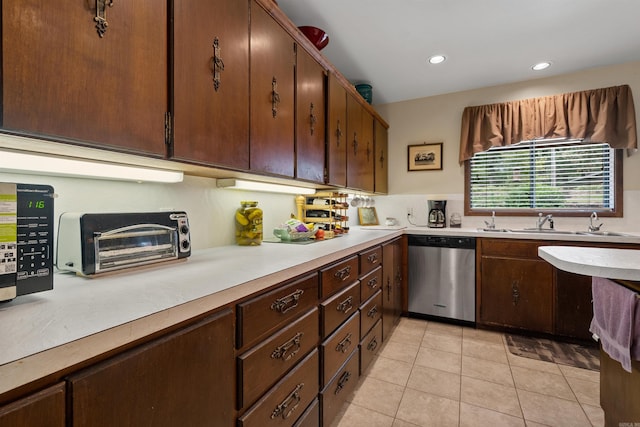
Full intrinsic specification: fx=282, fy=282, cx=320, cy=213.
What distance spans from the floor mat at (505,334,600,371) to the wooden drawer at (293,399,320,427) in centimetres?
182

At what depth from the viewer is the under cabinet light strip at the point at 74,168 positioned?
820 mm

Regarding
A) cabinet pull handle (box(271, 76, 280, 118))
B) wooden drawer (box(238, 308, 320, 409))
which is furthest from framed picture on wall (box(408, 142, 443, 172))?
wooden drawer (box(238, 308, 320, 409))

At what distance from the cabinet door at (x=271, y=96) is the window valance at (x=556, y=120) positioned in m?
2.34

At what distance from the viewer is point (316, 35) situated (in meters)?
1.93

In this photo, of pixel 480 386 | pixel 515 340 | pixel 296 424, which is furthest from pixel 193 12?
pixel 515 340

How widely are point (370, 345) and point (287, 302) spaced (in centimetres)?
119

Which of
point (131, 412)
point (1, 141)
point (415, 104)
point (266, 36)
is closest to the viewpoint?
point (131, 412)

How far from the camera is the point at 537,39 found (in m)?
2.21

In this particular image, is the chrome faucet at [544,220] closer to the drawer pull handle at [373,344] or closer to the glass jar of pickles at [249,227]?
the drawer pull handle at [373,344]

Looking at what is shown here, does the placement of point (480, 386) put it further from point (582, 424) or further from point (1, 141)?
point (1, 141)

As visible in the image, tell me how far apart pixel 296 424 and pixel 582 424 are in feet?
5.04

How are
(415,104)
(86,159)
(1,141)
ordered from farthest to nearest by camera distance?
1. (415,104)
2. (86,159)
3. (1,141)

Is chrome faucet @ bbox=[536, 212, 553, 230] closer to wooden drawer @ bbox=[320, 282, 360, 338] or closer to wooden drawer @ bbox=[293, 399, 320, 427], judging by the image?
wooden drawer @ bbox=[320, 282, 360, 338]

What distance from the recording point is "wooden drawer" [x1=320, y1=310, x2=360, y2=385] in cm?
135
